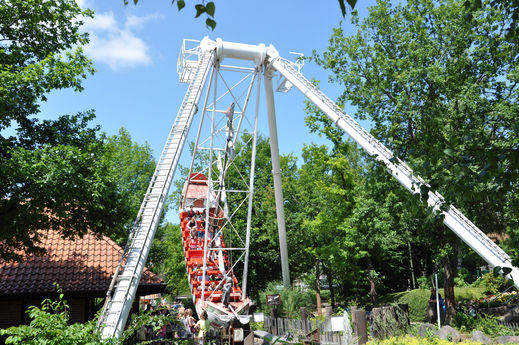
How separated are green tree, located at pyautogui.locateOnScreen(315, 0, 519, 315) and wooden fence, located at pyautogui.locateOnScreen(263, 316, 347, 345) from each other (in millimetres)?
5800

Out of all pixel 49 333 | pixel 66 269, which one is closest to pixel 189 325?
pixel 66 269

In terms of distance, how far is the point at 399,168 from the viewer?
1098cm

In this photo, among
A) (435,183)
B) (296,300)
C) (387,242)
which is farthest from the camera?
(387,242)

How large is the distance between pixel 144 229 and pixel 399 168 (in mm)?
7392

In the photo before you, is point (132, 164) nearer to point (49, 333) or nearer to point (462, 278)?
point (49, 333)

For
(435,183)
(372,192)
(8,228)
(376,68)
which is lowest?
(435,183)

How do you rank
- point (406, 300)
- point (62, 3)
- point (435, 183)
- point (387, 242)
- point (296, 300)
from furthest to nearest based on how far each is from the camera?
point (406, 300) < point (387, 242) < point (296, 300) < point (62, 3) < point (435, 183)

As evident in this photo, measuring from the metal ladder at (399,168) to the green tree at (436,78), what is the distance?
1.76m

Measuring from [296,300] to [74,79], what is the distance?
1435cm

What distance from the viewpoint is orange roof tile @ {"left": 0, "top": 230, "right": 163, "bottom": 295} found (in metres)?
12.3

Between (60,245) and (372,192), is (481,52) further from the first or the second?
(60,245)

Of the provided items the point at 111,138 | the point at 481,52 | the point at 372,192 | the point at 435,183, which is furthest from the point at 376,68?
the point at 111,138

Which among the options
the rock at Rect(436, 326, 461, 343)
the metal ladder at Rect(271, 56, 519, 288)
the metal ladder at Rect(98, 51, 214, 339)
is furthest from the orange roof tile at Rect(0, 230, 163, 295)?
the rock at Rect(436, 326, 461, 343)

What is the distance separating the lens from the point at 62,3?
444 inches
